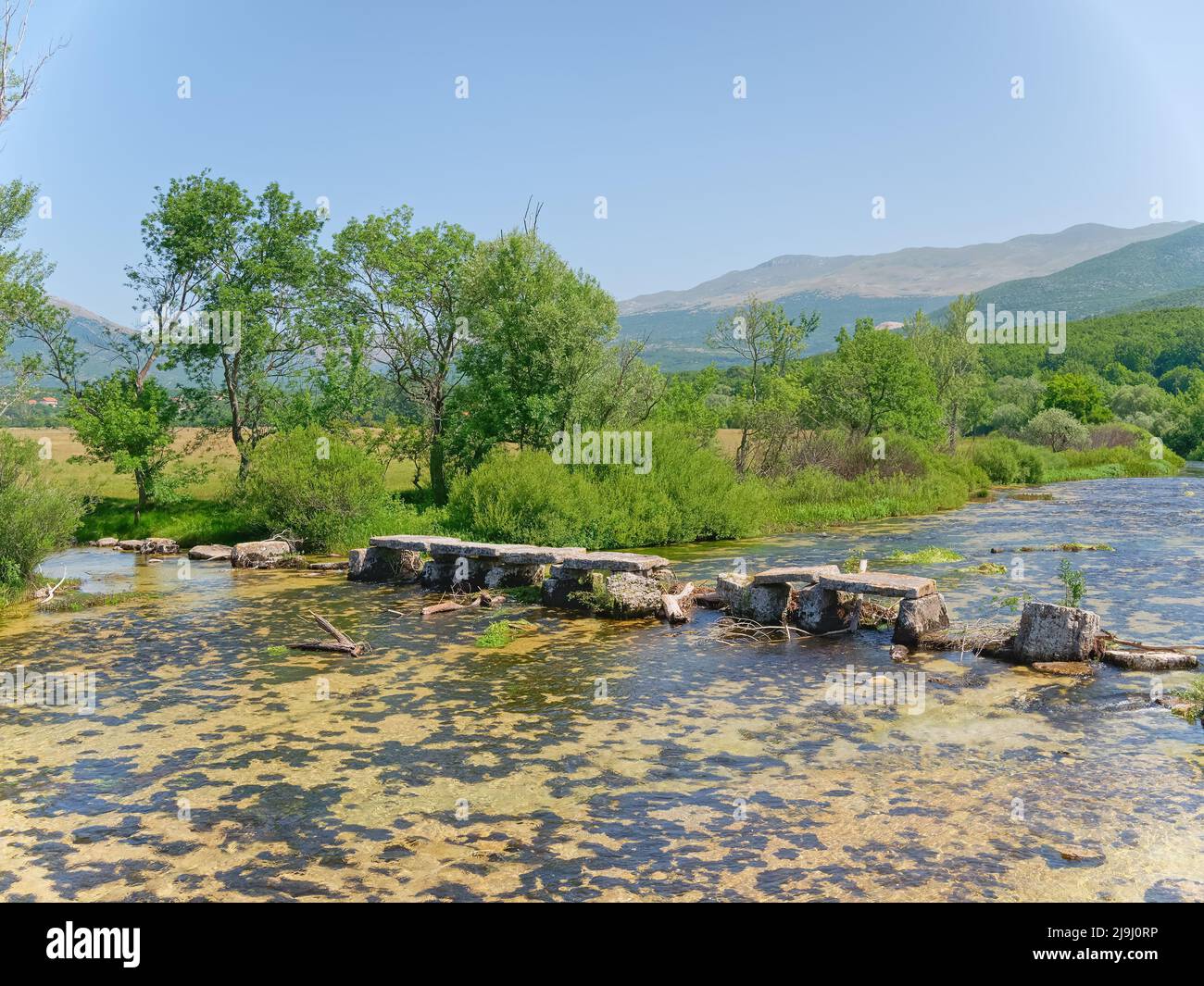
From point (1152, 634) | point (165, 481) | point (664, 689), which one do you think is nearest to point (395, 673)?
point (664, 689)

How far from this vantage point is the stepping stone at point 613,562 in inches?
699

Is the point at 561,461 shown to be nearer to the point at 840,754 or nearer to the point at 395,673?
the point at 395,673

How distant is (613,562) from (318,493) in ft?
41.8

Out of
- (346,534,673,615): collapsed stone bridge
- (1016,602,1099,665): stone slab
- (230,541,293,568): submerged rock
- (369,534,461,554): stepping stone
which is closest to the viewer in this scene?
(1016,602,1099,665): stone slab

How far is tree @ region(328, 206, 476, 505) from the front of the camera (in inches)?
1366

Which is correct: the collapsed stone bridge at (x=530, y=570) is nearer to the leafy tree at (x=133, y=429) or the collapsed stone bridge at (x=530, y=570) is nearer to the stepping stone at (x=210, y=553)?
the stepping stone at (x=210, y=553)

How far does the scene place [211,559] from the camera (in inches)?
1081

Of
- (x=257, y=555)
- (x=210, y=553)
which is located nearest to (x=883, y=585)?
(x=257, y=555)

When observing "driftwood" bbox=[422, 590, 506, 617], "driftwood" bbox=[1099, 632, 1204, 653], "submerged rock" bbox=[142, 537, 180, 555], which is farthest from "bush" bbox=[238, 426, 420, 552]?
"driftwood" bbox=[1099, 632, 1204, 653]

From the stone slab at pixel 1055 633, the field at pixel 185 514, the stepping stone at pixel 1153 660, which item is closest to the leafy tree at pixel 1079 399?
the field at pixel 185 514

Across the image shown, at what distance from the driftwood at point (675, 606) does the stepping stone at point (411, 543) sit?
19.5ft

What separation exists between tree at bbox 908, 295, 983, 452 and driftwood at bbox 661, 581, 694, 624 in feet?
151

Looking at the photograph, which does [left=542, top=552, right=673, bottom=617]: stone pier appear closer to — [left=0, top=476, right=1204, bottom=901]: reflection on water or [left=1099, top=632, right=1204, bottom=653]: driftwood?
[left=0, top=476, right=1204, bottom=901]: reflection on water

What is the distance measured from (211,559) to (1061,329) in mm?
123580
